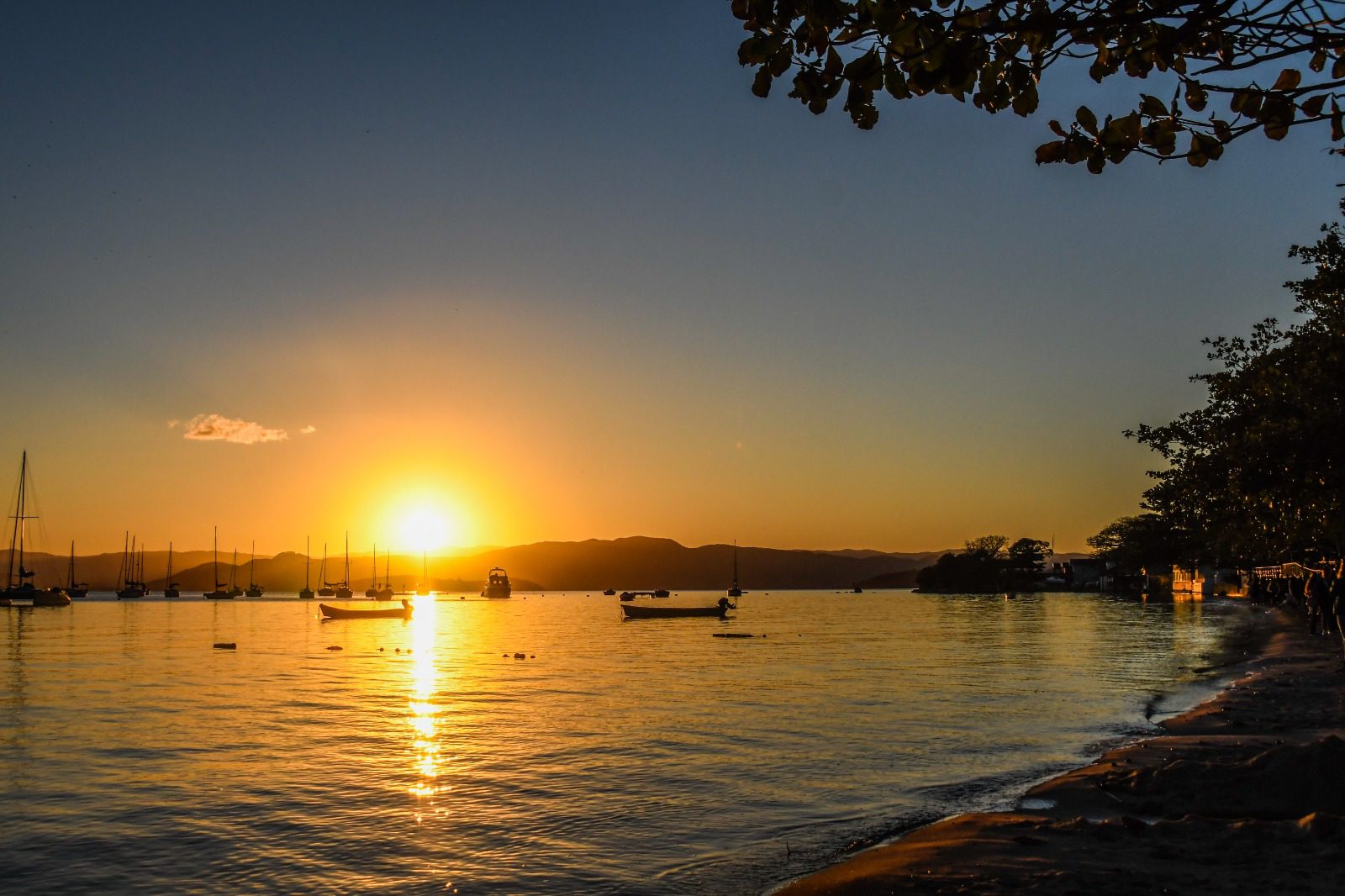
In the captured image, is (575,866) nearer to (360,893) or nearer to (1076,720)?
(360,893)

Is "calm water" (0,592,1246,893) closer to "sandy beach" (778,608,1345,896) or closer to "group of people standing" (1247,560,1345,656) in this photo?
"sandy beach" (778,608,1345,896)

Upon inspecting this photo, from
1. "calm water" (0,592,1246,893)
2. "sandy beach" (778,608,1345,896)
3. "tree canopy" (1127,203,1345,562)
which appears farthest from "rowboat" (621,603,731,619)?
"sandy beach" (778,608,1345,896)

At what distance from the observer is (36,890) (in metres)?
13.3

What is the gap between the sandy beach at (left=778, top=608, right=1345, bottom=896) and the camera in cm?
1009

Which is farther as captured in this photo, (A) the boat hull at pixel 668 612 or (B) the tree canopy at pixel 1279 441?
(A) the boat hull at pixel 668 612

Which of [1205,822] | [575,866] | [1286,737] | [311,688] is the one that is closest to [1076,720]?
[1286,737]

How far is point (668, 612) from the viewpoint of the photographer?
411 ft

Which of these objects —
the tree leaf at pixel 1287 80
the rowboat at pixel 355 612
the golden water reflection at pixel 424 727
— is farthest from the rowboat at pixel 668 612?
the tree leaf at pixel 1287 80

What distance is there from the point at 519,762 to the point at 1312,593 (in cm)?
4945

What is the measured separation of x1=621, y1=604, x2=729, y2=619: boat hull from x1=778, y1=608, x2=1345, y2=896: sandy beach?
10550 centimetres

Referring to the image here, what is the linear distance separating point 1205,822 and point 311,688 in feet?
126

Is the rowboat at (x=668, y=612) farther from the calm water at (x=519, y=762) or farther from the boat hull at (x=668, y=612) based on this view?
Result: the calm water at (x=519, y=762)

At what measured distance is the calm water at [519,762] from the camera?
14.3 metres

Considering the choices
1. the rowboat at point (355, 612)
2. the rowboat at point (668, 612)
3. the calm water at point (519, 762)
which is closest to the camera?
the calm water at point (519, 762)
